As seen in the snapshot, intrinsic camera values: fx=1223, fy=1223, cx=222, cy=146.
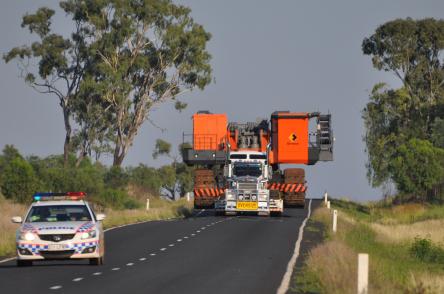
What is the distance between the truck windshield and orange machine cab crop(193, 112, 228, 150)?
502cm

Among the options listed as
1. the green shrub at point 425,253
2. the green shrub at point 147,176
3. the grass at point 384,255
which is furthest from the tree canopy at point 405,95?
the green shrub at point 425,253

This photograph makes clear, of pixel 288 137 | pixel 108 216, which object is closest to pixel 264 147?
pixel 288 137

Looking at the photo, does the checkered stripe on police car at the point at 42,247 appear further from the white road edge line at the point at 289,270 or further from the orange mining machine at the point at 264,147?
the orange mining machine at the point at 264,147

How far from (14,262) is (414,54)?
68.2 meters

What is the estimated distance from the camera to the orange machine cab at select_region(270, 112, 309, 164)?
59312 millimetres

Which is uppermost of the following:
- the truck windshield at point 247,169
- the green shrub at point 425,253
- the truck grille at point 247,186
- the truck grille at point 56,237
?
the truck windshield at point 247,169

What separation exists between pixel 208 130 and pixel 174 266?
3362 centimetres

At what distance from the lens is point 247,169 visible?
55188 millimetres

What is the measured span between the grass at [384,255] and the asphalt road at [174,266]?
950 mm

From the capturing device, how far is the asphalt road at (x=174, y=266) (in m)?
21.5

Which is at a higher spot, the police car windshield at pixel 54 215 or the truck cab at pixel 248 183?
the truck cab at pixel 248 183

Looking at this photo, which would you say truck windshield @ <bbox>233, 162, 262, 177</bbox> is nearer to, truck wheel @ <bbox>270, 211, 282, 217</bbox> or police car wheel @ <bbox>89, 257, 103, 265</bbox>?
truck wheel @ <bbox>270, 211, 282, 217</bbox>

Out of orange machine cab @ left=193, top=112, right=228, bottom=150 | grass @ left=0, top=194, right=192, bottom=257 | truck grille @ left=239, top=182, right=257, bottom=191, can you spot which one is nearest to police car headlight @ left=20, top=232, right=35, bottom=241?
grass @ left=0, top=194, right=192, bottom=257

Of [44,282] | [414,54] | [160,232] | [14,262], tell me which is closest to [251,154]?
[160,232]
